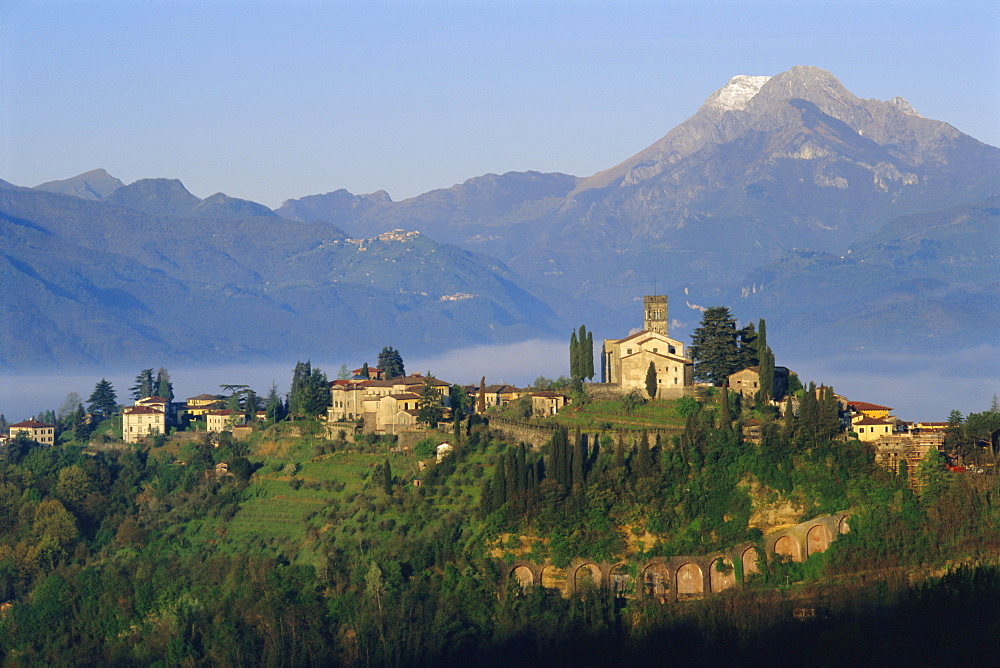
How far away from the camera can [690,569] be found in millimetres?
77938

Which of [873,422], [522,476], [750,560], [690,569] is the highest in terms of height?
[873,422]

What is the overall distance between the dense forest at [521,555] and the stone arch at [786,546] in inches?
32.6

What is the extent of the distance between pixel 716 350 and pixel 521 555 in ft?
64.1

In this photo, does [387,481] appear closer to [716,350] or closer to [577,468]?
[577,468]

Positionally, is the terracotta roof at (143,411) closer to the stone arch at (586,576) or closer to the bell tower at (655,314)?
the bell tower at (655,314)

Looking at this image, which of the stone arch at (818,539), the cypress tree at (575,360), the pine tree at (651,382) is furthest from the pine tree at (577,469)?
the cypress tree at (575,360)

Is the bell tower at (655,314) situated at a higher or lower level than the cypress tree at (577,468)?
higher

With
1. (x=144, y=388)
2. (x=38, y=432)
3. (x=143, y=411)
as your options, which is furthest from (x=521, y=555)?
(x=144, y=388)

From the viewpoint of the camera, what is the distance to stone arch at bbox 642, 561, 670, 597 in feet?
255

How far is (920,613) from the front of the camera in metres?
71.2

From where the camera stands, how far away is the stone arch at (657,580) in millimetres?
77875

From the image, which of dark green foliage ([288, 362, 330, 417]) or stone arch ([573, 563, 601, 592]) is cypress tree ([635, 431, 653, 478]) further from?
dark green foliage ([288, 362, 330, 417])

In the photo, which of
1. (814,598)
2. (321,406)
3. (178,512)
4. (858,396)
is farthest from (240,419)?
(858,396)

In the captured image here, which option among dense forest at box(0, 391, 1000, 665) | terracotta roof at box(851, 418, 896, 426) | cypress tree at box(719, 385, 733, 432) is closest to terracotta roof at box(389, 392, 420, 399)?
dense forest at box(0, 391, 1000, 665)
